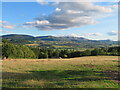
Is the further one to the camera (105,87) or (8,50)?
(8,50)

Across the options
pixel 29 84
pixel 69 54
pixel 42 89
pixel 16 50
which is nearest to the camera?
pixel 42 89

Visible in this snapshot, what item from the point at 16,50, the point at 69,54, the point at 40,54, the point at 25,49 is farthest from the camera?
the point at 40,54

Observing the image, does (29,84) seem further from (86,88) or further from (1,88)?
(86,88)

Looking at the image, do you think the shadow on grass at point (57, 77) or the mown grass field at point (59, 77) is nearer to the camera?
the mown grass field at point (59, 77)

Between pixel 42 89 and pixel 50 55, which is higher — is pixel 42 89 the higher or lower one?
the higher one

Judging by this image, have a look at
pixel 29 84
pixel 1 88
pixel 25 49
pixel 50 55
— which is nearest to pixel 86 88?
pixel 29 84

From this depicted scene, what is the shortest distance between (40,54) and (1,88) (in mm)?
119275

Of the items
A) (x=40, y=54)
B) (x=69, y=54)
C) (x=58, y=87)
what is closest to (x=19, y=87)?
(x=58, y=87)

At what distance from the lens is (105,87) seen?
38.5 feet

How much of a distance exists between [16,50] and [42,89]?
310 feet

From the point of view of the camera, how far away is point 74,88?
430 inches

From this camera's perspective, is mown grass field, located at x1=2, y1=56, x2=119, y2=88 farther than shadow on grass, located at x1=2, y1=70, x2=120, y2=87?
No

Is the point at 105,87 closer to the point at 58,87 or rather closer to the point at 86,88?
the point at 86,88

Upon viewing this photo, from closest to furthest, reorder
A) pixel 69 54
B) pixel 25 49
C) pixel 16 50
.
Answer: pixel 16 50
pixel 25 49
pixel 69 54
